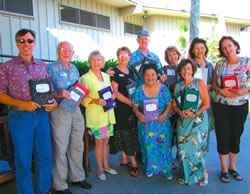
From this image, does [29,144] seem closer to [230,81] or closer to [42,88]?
[42,88]

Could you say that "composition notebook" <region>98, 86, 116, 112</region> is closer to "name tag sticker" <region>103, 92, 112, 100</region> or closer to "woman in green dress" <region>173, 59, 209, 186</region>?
"name tag sticker" <region>103, 92, 112, 100</region>

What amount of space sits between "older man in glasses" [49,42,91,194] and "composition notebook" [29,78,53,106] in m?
0.20

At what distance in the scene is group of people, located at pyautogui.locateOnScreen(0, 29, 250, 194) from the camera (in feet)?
7.61

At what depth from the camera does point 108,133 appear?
10.3 feet

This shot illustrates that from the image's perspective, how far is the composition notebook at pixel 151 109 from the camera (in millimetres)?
2963

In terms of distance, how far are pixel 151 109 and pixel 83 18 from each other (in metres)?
5.64

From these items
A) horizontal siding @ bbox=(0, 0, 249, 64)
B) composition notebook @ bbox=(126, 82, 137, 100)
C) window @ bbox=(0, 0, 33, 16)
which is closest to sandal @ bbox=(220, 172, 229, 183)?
composition notebook @ bbox=(126, 82, 137, 100)

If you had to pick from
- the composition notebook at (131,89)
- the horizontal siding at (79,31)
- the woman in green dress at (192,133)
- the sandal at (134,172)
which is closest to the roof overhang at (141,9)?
the horizontal siding at (79,31)

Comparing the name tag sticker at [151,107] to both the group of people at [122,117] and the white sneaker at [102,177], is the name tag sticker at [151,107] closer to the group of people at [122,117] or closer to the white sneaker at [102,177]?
the group of people at [122,117]

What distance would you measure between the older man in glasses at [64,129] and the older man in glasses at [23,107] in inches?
6.8

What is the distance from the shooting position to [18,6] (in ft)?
18.8

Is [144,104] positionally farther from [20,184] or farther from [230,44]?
[20,184]

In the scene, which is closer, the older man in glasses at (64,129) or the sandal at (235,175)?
the older man in glasses at (64,129)

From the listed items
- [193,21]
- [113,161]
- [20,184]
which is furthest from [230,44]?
[193,21]
